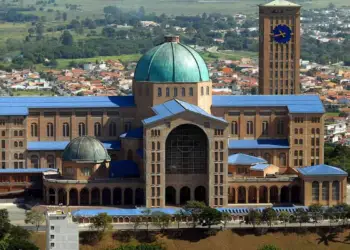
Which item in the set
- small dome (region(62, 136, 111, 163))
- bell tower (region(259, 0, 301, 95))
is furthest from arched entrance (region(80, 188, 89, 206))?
bell tower (region(259, 0, 301, 95))

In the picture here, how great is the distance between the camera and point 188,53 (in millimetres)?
126625

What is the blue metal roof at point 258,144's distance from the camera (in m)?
129

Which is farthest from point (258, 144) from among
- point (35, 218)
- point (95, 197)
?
point (35, 218)

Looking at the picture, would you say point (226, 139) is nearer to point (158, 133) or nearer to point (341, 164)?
point (158, 133)

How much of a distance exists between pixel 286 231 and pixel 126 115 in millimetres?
21125

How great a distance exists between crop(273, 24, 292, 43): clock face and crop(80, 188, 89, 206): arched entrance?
33.8m

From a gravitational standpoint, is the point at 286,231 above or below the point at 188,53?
below

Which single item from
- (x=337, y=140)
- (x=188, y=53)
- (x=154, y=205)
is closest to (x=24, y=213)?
(x=154, y=205)

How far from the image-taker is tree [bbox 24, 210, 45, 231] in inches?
4481

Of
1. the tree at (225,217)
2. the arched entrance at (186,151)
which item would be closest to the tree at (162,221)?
the tree at (225,217)

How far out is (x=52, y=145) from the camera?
12925 cm

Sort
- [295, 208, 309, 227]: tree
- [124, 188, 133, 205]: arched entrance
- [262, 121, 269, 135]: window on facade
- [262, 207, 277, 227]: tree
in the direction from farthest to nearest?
1. [262, 121, 269, 135]: window on facade
2. [124, 188, 133, 205]: arched entrance
3. [295, 208, 309, 227]: tree
4. [262, 207, 277, 227]: tree

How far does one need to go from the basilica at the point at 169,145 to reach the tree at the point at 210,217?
17.5ft

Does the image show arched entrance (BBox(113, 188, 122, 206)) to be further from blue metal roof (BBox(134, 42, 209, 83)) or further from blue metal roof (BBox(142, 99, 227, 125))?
blue metal roof (BBox(134, 42, 209, 83))
